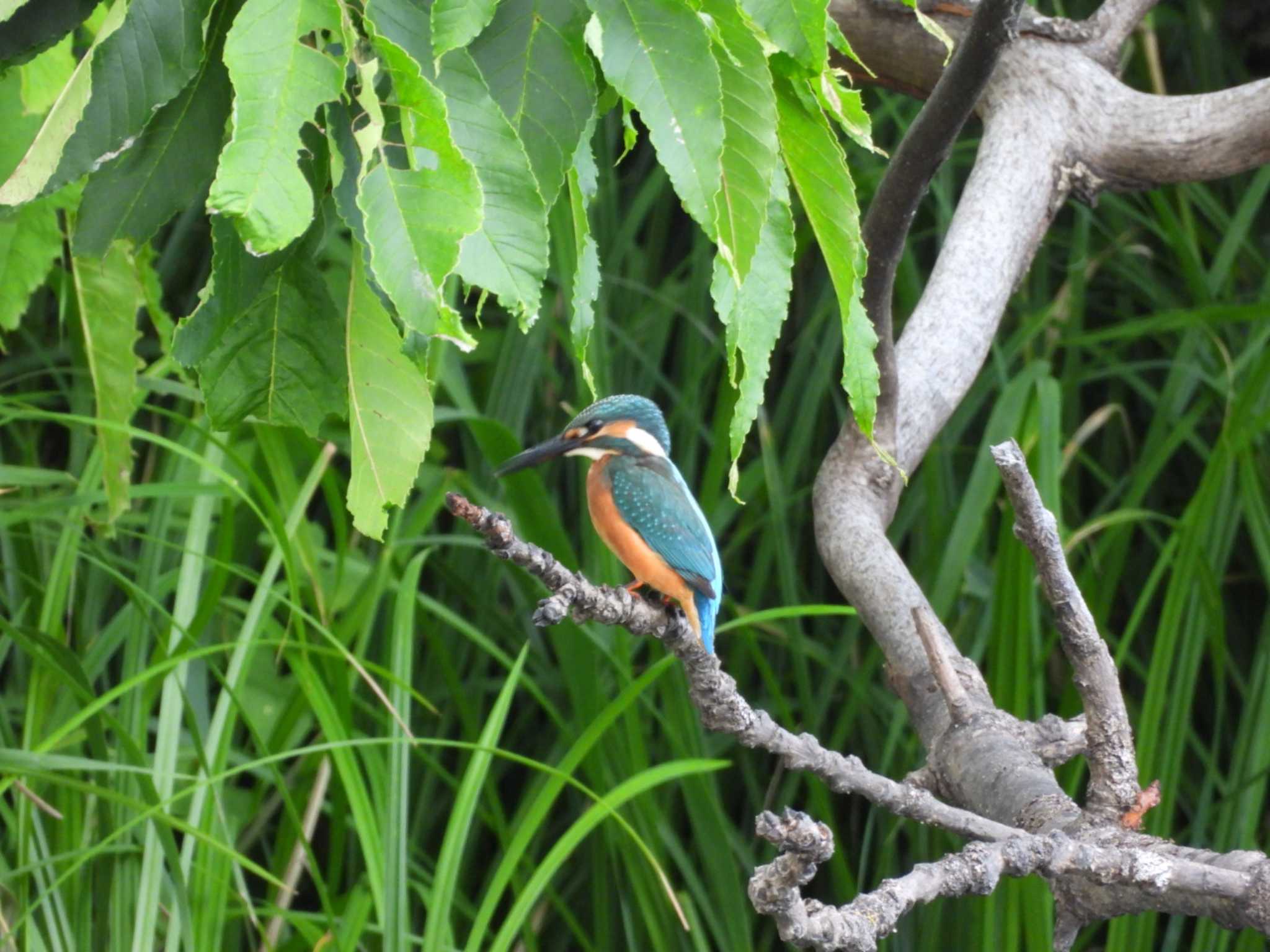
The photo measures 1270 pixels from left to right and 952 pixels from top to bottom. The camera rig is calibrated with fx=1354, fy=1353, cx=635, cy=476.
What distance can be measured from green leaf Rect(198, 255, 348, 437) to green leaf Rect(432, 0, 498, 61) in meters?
0.19

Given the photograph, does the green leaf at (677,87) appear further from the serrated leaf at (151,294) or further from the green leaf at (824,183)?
the serrated leaf at (151,294)

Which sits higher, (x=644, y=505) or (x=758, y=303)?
(x=758, y=303)

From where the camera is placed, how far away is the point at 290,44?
466mm

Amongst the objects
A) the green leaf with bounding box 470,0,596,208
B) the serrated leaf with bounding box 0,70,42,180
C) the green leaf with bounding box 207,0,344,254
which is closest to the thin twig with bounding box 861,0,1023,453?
the green leaf with bounding box 470,0,596,208

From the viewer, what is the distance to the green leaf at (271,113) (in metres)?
0.45

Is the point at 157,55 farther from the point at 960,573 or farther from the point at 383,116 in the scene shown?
the point at 960,573

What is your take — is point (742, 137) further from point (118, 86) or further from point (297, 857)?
point (297, 857)

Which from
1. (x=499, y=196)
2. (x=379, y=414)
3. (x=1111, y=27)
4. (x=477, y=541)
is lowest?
(x=477, y=541)

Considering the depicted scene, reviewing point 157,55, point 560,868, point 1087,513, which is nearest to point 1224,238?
point 1087,513

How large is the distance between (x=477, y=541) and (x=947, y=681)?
0.92 m

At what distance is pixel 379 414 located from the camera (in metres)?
0.60

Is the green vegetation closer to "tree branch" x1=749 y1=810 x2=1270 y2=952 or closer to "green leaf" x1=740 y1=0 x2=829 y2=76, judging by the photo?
"green leaf" x1=740 y1=0 x2=829 y2=76

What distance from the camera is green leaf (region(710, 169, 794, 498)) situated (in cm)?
57

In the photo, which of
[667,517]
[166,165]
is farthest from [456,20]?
[667,517]
